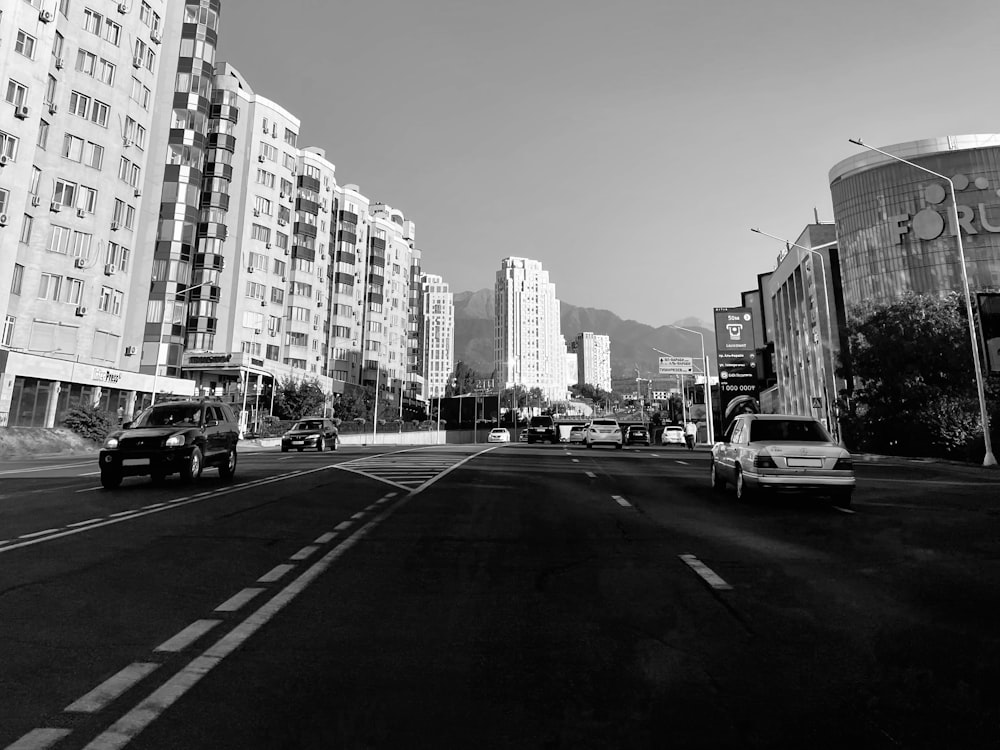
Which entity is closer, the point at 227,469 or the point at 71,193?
the point at 227,469

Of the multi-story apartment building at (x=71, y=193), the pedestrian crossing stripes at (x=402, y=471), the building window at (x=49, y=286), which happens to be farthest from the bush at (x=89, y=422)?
the pedestrian crossing stripes at (x=402, y=471)

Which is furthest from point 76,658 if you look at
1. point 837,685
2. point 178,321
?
point 178,321

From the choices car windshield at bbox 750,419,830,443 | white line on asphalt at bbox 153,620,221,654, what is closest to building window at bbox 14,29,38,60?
car windshield at bbox 750,419,830,443

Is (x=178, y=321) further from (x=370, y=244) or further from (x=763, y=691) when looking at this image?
(x=763, y=691)

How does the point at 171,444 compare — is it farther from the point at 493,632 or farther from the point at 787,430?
the point at 787,430

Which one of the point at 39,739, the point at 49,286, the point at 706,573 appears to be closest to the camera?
the point at 39,739

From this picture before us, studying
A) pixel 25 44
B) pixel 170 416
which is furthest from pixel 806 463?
pixel 25 44

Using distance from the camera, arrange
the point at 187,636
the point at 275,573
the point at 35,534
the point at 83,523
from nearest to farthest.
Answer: the point at 187,636
the point at 275,573
the point at 35,534
the point at 83,523

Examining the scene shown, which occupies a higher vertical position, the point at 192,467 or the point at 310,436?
the point at 310,436

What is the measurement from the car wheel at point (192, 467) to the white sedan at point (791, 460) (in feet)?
38.5

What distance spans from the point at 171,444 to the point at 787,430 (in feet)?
41.6

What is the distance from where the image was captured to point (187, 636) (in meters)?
4.74

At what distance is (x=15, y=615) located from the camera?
17.3ft

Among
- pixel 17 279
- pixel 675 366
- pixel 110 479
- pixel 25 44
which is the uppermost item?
pixel 25 44
